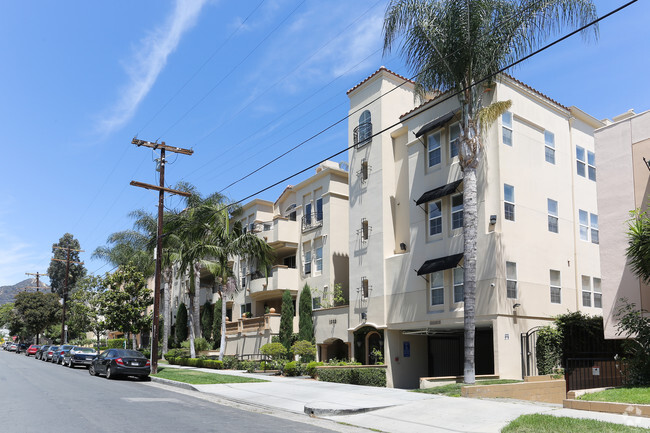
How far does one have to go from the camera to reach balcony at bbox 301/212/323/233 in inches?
1422

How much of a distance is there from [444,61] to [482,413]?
1199 centimetres

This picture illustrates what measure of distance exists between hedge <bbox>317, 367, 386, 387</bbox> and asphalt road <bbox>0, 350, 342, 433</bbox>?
7.47 metres

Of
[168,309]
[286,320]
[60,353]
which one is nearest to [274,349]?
[286,320]

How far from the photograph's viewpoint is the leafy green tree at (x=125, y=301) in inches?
1649

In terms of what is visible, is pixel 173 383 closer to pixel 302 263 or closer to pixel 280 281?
pixel 280 281

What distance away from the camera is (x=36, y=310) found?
78.1 metres

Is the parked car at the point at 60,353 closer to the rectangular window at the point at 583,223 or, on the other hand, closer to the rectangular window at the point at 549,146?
the rectangular window at the point at 549,146

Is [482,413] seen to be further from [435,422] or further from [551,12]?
[551,12]

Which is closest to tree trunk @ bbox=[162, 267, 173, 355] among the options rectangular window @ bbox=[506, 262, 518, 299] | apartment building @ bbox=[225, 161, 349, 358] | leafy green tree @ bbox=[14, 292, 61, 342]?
apartment building @ bbox=[225, 161, 349, 358]

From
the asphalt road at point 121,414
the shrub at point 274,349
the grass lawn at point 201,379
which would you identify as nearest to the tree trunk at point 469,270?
the asphalt road at point 121,414

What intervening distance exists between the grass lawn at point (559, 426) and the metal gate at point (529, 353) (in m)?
10.6

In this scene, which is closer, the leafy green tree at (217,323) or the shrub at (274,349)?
the shrub at (274,349)

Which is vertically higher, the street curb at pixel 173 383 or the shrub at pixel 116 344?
the street curb at pixel 173 383

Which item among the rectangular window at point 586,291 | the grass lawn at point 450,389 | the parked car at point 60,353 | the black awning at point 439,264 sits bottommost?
the parked car at point 60,353
